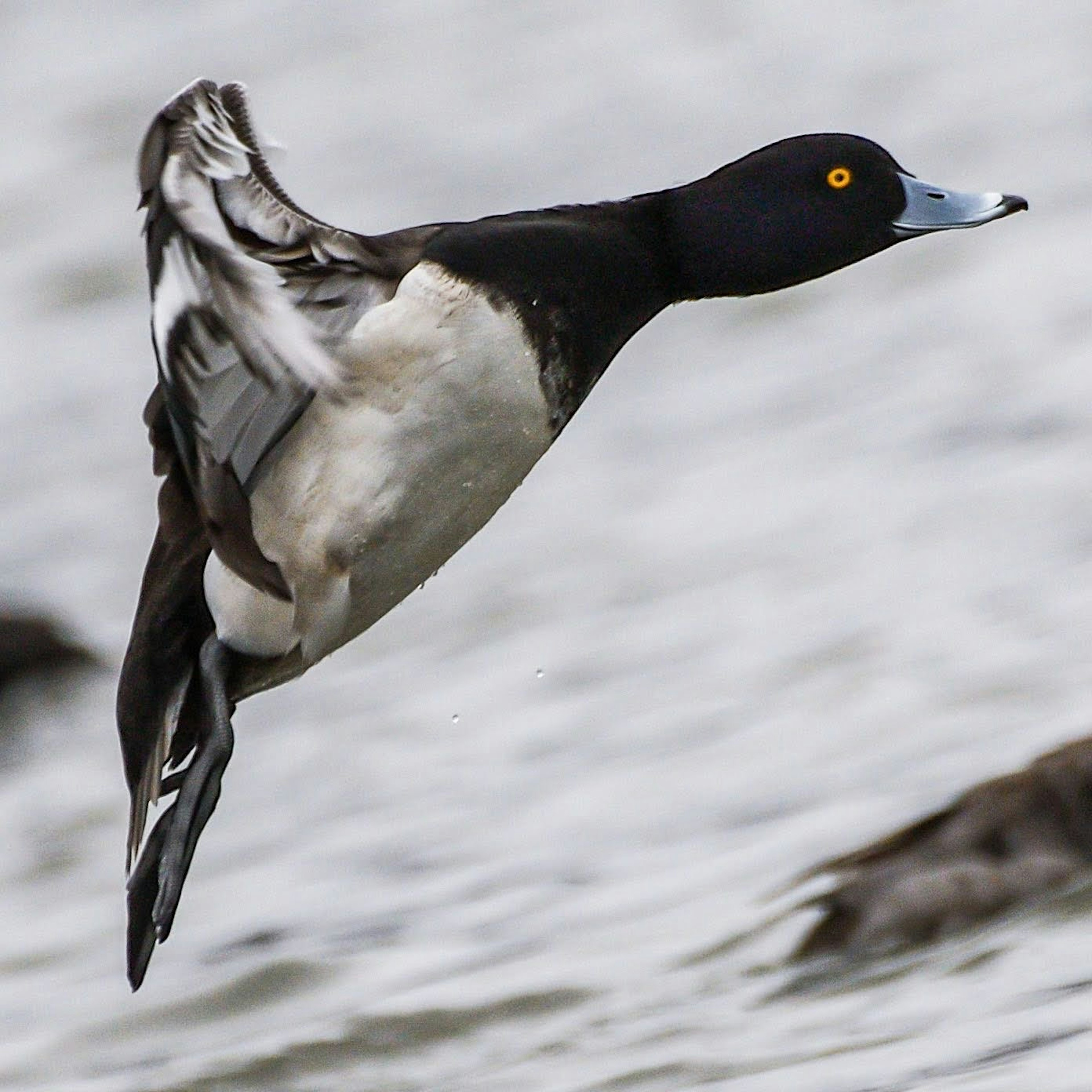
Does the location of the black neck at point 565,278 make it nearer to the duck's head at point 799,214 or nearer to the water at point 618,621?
the duck's head at point 799,214

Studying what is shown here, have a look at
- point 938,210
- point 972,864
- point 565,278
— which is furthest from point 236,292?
point 972,864

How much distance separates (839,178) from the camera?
4.77m

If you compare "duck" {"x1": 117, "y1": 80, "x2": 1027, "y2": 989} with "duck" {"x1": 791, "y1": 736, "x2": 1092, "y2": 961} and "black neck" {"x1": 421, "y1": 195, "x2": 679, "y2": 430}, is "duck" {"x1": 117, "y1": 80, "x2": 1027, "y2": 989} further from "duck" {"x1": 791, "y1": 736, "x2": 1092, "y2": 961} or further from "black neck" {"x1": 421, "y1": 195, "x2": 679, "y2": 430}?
"duck" {"x1": 791, "y1": 736, "x2": 1092, "y2": 961}

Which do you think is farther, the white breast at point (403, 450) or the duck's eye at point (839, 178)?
the duck's eye at point (839, 178)

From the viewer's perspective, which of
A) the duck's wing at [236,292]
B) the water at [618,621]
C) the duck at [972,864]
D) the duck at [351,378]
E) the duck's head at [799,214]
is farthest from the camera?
the water at [618,621]

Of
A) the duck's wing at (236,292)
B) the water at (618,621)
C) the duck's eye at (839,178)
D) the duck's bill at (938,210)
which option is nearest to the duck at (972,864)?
the water at (618,621)

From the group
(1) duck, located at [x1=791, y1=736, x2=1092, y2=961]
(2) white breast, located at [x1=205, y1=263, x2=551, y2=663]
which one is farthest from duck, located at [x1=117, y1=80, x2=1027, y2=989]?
(1) duck, located at [x1=791, y1=736, x2=1092, y2=961]

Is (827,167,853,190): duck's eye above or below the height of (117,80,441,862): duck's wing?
above

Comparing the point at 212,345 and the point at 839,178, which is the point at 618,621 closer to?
the point at 839,178

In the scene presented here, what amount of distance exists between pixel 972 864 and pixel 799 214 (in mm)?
1641

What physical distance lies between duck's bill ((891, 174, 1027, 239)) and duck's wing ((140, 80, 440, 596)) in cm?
89

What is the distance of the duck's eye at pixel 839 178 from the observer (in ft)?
15.6

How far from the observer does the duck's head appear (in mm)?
4723

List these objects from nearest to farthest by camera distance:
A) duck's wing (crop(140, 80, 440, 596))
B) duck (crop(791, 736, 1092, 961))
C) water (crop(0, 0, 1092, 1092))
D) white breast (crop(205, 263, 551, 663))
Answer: duck's wing (crop(140, 80, 440, 596)) → white breast (crop(205, 263, 551, 663)) → duck (crop(791, 736, 1092, 961)) → water (crop(0, 0, 1092, 1092))
